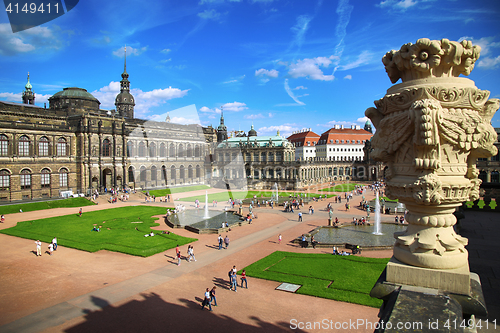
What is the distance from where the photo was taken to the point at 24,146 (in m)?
54.0

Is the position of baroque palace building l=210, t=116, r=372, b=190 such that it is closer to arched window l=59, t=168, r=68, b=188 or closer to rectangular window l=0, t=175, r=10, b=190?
arched window l=59, t=168, r=68, b=188

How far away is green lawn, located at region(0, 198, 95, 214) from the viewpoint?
4485cm

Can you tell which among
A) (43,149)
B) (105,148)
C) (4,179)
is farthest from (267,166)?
(4,179)

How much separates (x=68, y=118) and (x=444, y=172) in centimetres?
7294

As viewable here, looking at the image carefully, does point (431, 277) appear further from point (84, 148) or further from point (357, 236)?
point (84, 148)

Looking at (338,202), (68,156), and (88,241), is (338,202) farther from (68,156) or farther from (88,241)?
(68,156)

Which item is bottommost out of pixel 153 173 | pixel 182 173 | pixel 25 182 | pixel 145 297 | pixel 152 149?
pixel 145 297

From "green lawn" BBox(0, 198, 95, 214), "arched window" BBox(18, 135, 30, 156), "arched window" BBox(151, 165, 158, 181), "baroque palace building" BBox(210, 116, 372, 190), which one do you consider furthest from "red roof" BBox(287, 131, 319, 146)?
"arched window" BBox(18, 135, 30, 156)

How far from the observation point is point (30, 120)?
195ft

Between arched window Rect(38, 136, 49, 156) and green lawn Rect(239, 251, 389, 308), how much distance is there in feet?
170

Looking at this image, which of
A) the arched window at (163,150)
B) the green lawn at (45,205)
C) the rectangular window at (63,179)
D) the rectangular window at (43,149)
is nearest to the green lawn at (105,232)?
the green lawn at (45,205)

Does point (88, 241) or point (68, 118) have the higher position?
point (68, 118)

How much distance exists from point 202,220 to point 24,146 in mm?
37958

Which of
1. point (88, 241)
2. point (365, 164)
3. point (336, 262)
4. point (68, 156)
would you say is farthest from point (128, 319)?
point (365, 164)
